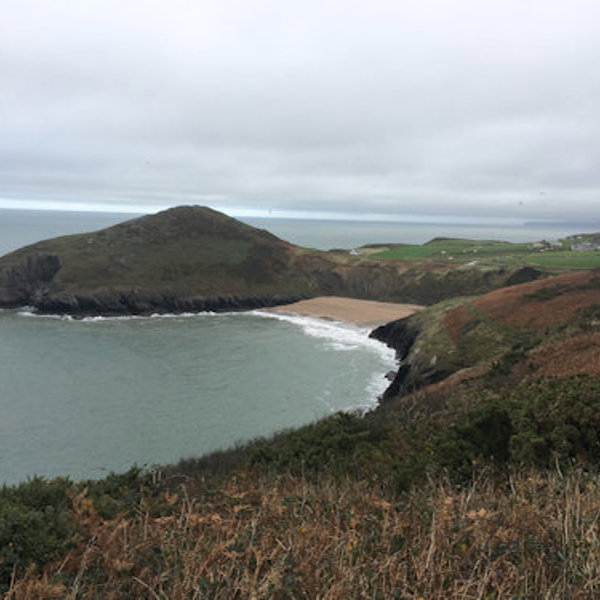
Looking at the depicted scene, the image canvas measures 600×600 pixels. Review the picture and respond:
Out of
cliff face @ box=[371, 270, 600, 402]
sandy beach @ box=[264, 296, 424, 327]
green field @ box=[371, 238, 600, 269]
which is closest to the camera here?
cliff face @ box=[371, 270, 600, 402]

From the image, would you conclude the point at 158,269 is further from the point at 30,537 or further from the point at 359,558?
the point at 359,558

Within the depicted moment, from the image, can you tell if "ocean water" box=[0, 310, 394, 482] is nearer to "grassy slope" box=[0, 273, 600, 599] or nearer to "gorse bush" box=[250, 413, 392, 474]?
"gorse bush" box=[250, 413, 392, 474]

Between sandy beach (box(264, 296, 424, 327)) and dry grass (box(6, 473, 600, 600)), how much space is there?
194 feet

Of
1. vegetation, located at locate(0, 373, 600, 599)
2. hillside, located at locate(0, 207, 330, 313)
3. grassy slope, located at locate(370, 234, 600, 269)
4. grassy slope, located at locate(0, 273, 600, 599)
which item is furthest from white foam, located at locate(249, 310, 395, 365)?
vegetation, located at locate(0, 373, 600, 599)

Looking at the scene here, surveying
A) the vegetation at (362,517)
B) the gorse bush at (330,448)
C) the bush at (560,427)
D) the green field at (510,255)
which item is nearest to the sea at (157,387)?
the gorse bush at (330,448)

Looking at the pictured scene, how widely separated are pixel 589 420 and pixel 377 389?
26820 millimetres

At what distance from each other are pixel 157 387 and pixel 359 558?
109ft

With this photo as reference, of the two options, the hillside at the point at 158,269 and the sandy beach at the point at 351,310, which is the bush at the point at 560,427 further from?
the hillside at the point at 158,269

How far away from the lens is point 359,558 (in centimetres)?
378

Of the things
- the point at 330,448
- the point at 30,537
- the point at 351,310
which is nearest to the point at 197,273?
the point at 351,310

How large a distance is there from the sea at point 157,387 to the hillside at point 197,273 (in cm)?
1122

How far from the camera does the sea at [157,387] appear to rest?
947 inches

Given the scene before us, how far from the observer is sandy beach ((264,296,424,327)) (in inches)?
2640

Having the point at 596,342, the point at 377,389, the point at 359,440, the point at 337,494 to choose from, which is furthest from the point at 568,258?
the point at 337,494
